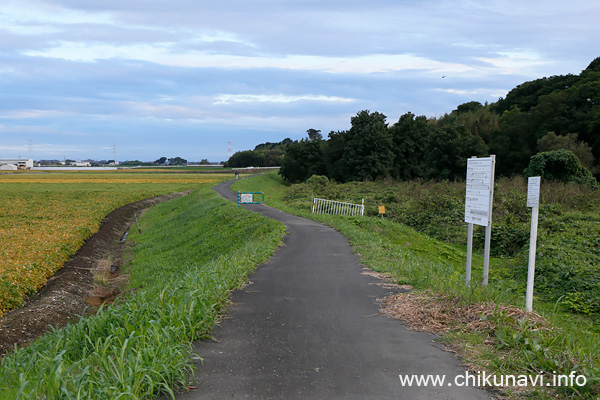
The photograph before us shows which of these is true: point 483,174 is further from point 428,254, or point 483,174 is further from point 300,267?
point 428,254

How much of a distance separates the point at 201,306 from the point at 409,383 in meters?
2.97

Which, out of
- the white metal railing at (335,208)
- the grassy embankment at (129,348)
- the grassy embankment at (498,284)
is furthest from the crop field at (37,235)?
the white metal railing at (335,208)

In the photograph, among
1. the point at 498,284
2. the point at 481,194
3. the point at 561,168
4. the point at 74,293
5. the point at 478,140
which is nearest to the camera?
the point at 481,194

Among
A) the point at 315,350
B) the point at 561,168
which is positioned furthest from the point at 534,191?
the point at 561,168

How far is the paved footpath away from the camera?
4.38 m

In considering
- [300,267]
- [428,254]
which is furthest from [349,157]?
[300,267]

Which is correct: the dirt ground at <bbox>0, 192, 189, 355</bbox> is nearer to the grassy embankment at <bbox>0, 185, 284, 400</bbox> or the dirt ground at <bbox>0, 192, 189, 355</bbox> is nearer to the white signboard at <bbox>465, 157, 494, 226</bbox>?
the grassy embankment at <bbox>0, 185, 284, 400</bbox>

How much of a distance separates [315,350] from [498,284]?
534 cm

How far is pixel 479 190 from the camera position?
278 inches

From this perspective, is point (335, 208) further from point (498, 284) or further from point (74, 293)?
point (498, 284)

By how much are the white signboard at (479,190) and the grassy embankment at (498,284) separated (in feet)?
3.58

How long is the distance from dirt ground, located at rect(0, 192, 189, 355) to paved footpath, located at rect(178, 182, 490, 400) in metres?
2.38

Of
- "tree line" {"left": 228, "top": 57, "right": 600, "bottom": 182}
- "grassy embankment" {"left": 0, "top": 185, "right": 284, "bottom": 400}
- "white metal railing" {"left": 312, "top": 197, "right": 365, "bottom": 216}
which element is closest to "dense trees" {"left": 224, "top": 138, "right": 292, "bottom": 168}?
"tree line" {"left": 228, "top": 57, "right": 600, "bottom": 182}

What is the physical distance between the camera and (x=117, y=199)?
42406mm
